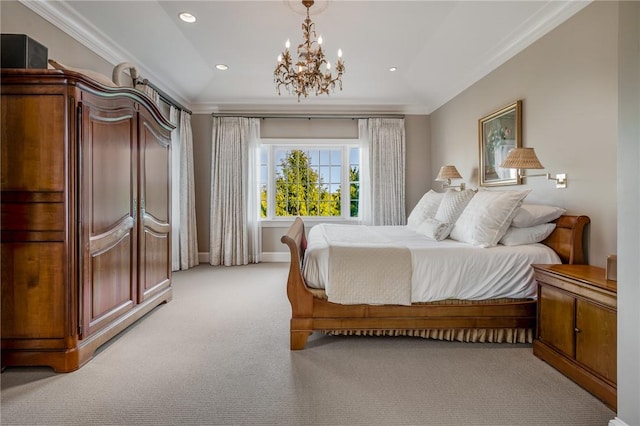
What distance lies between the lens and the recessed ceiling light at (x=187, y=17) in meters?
2.97

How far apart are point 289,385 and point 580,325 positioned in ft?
5.45

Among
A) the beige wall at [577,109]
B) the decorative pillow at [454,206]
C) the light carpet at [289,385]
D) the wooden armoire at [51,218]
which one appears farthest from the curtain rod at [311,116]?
the light carpet at [289,385]

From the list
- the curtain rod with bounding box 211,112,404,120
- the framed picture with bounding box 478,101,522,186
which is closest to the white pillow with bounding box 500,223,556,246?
the framed picture with bounding box 478,101,522,186

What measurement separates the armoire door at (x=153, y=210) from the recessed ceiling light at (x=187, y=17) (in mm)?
1097

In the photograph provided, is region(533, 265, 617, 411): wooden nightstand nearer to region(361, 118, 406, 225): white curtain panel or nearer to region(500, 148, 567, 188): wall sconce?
region(500, 148, 567, 188): wall sconce

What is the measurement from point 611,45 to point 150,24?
12.6 feet

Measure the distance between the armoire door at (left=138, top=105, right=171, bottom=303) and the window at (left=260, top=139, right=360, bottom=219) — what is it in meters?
2.24

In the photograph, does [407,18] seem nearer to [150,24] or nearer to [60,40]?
[150,24]

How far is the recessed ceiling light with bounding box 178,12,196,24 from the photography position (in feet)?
9.75

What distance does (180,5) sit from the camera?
285 cm

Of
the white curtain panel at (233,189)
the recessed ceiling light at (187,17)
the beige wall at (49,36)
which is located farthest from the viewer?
the white curtain panel at (233,189)

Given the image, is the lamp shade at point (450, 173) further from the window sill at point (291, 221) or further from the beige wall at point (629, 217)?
the beige wall at point (629, 217)

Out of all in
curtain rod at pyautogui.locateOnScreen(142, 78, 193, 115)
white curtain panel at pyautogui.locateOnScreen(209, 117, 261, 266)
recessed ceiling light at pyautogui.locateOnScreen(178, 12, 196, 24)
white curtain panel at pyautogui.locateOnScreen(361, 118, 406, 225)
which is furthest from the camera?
white curtain panel at pyautogui.locateOnScreen(361, 118, 406, 225)

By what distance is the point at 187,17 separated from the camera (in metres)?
3.03
